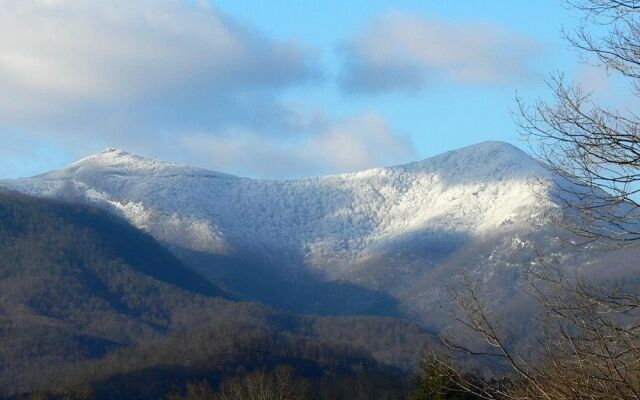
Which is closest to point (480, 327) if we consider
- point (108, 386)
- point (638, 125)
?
point (638, 125)

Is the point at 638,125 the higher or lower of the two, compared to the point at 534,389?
higher

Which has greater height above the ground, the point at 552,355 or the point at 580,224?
the point at 580,224

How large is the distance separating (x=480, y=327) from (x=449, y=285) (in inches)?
103

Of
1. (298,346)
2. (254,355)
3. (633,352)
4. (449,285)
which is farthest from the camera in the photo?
(298,346)

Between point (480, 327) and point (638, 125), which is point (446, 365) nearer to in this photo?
point (480, 327)

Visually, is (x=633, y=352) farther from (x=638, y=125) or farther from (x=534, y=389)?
(x=638, y=125)

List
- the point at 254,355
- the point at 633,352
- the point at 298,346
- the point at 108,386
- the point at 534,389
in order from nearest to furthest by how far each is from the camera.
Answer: the point at 633,352, the point at 534,389, the point at 108,386, the point at 254,355, the point at 298,346

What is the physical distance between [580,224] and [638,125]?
56.2 inches

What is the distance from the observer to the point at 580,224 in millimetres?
14656

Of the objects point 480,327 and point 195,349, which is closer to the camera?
point 480,327

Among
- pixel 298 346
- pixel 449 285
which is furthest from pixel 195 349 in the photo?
pixel 449 285

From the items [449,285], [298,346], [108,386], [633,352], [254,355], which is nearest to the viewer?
[633,352]

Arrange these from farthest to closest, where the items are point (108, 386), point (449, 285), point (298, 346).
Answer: point (298, 346) → point (108, 386) → point (449, 285)

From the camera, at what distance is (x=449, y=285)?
17.3 metres
